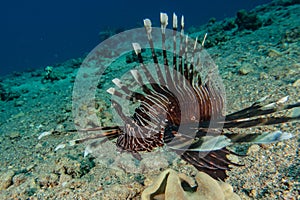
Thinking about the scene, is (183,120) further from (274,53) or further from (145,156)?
(274,53)

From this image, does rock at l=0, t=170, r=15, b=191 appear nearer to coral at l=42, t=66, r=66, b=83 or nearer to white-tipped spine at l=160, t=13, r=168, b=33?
white-tipped spine at l=160, t=13, r=168, b=33

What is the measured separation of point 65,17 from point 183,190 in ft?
346

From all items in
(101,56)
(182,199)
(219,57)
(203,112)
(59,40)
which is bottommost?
(182,199)

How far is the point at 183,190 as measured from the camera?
1662mm

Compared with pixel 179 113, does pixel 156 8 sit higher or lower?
higher

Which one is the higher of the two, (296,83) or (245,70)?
(245,70)

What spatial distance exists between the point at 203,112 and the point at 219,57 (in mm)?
4073

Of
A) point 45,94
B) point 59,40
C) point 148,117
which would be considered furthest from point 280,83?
point 59,40

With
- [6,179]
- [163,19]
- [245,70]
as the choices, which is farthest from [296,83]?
[6,179]

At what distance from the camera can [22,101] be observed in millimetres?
6980

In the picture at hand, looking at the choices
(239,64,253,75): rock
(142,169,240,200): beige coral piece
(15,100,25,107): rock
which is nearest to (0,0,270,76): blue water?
(15,100,25,107): rock

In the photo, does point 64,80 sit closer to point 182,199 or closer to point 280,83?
point 280,83

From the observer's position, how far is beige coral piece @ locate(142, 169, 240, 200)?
159 centimetres

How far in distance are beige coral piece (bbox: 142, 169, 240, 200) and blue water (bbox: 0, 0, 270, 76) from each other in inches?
2566
